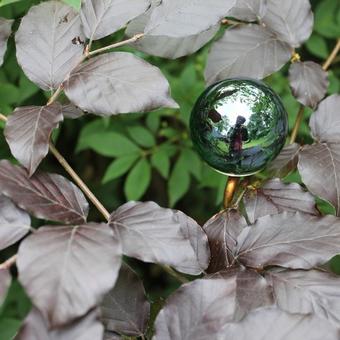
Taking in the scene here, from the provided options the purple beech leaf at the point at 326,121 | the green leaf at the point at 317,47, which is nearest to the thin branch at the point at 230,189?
the purple beech leaf at the point at 326,121

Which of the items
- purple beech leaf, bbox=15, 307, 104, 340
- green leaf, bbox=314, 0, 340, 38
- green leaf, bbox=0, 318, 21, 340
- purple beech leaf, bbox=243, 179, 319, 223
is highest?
purple beech leaf, bbox=15, 307, 104, 340

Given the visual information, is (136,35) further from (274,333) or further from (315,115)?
(274,333)

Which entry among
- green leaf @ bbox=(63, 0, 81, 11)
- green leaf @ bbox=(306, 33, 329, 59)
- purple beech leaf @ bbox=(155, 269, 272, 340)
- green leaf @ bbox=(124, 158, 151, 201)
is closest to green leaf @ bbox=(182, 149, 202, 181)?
green leaf @ bbox=(124, 158, 151, 201)

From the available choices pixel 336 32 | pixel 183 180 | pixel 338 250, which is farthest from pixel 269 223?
pixel 336 32

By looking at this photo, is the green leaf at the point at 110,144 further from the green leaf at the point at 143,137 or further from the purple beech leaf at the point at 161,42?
the purple beech leaf at the point at 161,42

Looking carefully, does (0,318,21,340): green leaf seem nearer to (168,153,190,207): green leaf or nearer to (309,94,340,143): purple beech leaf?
(168,153,190,207): green leaf
